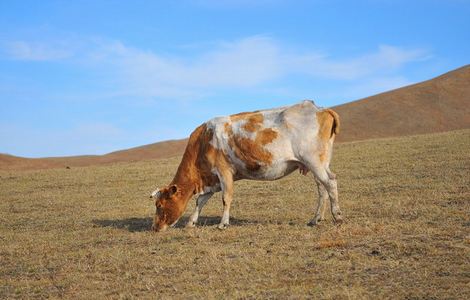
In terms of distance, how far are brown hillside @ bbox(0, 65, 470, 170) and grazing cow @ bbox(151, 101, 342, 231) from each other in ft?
121

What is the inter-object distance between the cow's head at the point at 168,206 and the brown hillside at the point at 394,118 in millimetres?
37130

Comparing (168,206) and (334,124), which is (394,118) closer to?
(334,124)

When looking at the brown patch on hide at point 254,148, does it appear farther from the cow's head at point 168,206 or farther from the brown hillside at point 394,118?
the brown hillside at point 394,118

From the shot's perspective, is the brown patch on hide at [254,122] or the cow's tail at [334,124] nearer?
the cow's tail at [334,124]

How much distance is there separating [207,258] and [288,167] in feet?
11.4

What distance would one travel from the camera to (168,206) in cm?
1280

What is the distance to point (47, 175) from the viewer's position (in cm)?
3002

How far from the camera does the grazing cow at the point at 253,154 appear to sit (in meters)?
11.8

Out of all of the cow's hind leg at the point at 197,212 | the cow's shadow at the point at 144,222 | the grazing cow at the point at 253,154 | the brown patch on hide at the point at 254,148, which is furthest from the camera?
the cow's shadow at the point at 144,222

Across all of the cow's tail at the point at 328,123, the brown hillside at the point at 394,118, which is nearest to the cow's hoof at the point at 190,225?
the cow's tail at the point at 328,123

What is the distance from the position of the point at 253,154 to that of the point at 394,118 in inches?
1863

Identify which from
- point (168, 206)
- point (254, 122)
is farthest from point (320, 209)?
point (168, 206)

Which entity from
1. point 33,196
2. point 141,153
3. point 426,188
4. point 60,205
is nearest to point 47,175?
point 33,196

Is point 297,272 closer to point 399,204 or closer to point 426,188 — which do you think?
point 399,204
